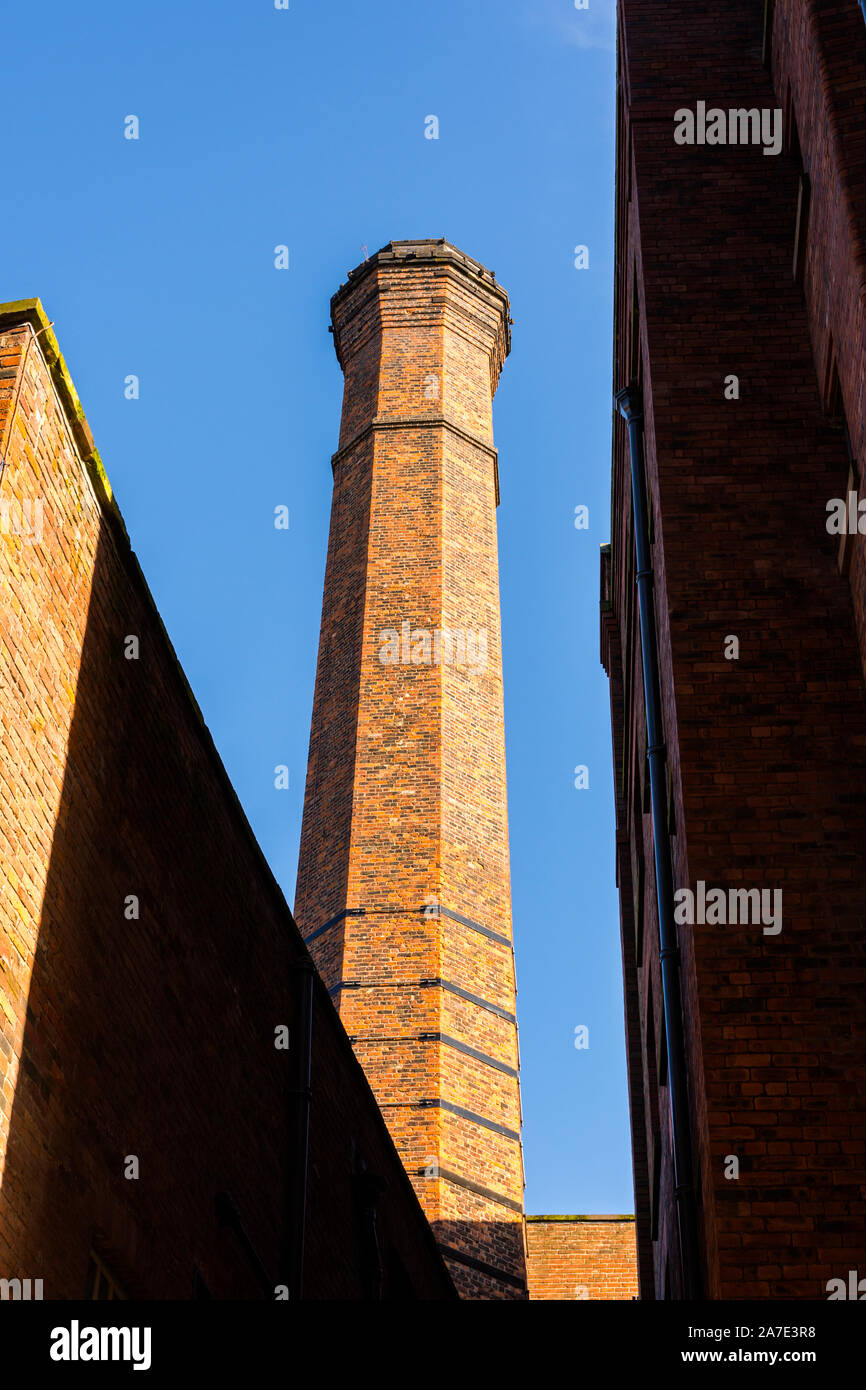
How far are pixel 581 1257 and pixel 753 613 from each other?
12.5 meters

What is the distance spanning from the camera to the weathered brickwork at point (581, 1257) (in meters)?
18.6

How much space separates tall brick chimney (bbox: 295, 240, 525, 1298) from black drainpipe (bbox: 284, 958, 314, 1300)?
552 cm

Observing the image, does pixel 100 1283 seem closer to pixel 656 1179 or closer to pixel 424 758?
pixel 656 1179

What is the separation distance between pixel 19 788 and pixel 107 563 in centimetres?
141

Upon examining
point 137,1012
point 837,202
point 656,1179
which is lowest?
point 656,1179

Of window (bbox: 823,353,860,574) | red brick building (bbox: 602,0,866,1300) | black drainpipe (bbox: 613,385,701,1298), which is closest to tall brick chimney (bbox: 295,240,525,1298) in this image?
red brick building (bbox: 602,0,866,1300)

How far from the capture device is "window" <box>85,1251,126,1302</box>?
5.77 metres

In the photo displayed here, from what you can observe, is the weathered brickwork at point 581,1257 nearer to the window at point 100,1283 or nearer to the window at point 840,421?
the window at point 840,421

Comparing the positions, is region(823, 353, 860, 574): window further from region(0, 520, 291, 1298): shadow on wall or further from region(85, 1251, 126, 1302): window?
region(85, 1251, 126, 1302): window

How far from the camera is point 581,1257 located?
18.8 metres

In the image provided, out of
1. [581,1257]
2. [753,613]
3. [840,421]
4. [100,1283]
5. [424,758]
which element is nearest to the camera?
[100,1283]

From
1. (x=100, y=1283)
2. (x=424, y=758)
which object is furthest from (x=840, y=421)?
(x=424, y=758)

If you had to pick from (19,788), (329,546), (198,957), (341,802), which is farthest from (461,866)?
(19,788)
